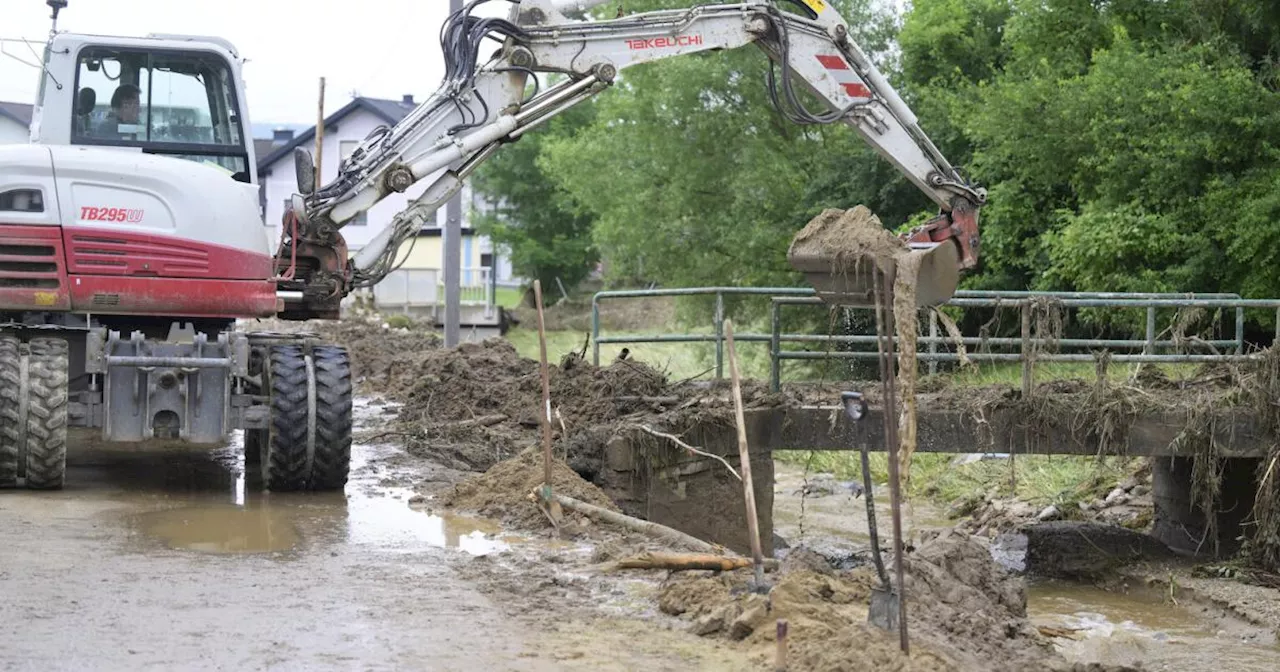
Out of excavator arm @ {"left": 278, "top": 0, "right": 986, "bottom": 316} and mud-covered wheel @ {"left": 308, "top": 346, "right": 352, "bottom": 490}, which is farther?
excavator arm @ {"left": 278, "top": 0, "right": 986, "bottom": 316}

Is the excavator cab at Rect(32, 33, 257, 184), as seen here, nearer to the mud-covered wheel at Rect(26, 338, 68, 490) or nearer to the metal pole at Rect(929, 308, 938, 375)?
the mud-covered wheel at Rect(26, 338, 68, 490)

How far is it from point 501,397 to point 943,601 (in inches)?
330

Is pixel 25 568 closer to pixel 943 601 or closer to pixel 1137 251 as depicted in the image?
pixel 943 601

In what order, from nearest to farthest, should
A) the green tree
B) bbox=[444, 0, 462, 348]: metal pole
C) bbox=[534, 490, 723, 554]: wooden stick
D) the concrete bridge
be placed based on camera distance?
bbox=[534, 490, 723, 554]: wooden stick → the concrete bridge → bbox=[444, 0, 462, 348]: metal pole → the green tree

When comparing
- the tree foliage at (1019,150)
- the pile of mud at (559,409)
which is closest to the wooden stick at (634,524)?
the pile of mud at (559,409)

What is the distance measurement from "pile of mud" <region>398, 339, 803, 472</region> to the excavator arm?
2.15 meters

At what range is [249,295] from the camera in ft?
37.6

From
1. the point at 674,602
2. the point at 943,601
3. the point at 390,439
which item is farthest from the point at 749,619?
the point at 390,439

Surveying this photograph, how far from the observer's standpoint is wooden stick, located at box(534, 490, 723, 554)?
965 centimetres

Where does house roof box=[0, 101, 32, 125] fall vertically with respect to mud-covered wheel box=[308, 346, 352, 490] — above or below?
above

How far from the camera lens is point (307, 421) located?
11.2 m

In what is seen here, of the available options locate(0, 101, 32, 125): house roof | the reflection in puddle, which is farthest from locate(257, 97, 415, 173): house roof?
the reflection in puddle

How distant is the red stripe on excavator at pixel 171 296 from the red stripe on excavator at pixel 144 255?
6cm

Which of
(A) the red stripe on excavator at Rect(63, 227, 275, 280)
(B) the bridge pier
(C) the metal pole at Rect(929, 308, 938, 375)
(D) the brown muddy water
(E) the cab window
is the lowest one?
(D) the brown muddy water
